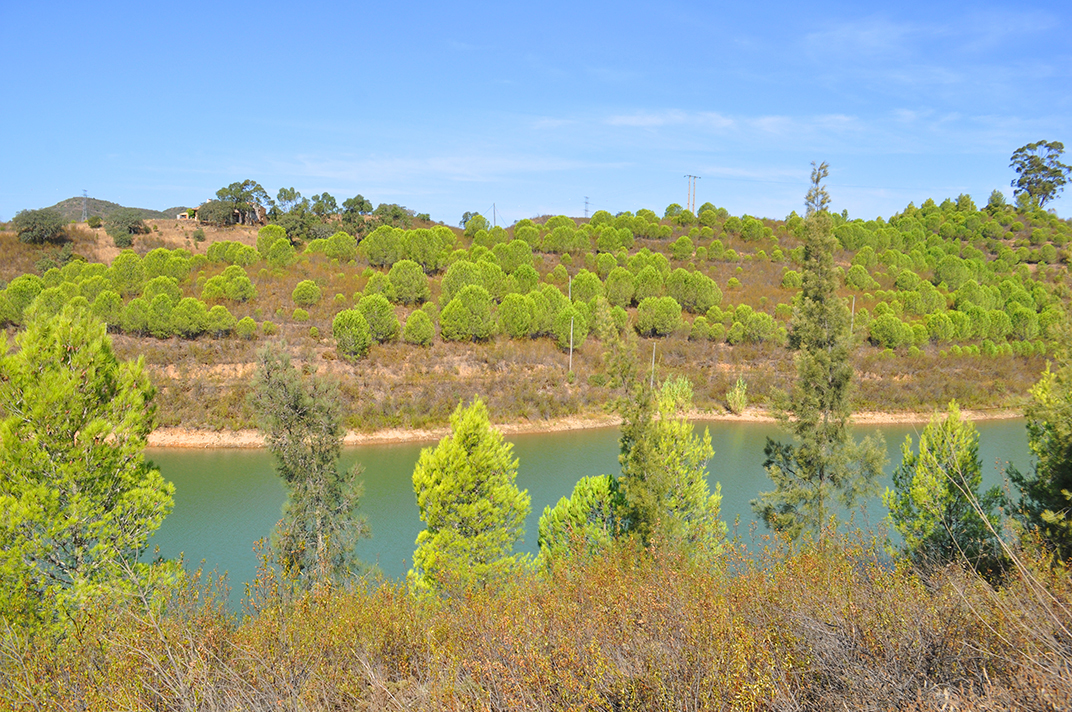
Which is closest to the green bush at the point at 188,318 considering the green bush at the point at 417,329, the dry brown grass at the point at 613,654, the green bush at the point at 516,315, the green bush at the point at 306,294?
the green bush at the point at 306,294

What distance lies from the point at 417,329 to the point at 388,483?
11.2 m

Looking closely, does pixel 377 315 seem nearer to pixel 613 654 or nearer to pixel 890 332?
pixel 613 654

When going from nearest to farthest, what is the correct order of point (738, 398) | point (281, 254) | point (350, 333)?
point (350, 333) → point (738, 398) → point (281, 254)

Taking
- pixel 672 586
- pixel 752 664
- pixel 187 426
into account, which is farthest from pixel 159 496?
pixel 187 426

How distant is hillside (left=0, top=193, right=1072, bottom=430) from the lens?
27.2 metres

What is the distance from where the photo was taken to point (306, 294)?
30891 millimetres

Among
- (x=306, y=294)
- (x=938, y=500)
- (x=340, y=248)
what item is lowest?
(x=938, y=500)

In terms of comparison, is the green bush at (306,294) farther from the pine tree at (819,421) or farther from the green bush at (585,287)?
the pine tree at (819,421)

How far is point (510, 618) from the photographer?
4.26 metres

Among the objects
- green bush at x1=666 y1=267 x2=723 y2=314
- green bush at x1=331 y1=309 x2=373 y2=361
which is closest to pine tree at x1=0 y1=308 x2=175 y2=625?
green bush at x1=331 y1=309 x2=373 y2=361

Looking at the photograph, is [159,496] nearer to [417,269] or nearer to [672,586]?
[672,586]

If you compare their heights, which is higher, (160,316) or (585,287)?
(585,287)

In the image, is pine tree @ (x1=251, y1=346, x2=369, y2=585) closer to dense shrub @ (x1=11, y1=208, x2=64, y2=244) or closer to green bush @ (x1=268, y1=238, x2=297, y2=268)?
green bush @ (x1=268, y1=238, x2=297, y2=268)

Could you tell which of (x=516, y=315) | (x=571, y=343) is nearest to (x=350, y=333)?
(x=516, y=315)
